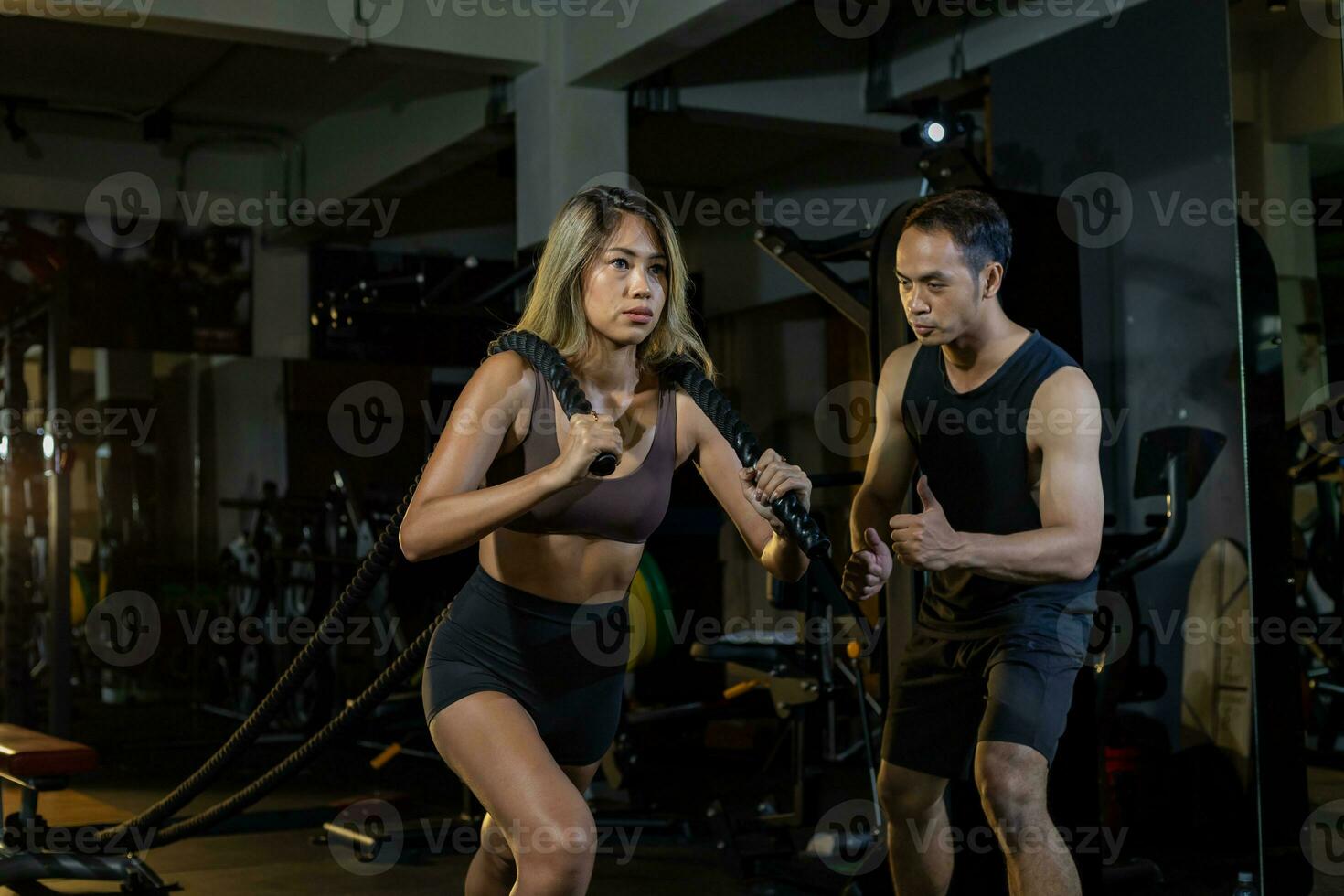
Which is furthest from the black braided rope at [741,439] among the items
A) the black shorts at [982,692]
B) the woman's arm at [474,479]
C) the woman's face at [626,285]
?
the black shorts at [982,692]

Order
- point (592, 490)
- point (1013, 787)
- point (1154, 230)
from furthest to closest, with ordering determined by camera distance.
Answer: point (1154, 230) → point (1013, 787) → point (592, 490)

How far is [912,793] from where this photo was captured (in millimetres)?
2775

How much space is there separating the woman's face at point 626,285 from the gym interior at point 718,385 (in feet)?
1.13

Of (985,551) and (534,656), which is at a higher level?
(985,551)

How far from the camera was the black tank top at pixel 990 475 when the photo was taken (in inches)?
106

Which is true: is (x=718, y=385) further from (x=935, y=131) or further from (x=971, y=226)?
(x=971, y=226)

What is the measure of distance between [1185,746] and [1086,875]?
96 cm

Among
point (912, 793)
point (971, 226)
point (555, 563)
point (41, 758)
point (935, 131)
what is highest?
point (935, 131)

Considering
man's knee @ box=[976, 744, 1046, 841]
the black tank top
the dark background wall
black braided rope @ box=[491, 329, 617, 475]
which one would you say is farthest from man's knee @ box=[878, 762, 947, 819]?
the dark background wall

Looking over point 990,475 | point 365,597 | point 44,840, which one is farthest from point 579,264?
point 44,840

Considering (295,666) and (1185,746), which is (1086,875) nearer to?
(1185,746)

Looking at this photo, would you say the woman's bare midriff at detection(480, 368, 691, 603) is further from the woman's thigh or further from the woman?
the woman's thigh

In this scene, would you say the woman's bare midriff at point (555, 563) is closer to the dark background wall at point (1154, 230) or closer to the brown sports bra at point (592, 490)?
the brown sports bra at point (592, 490)

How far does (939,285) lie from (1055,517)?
50 centimetres
